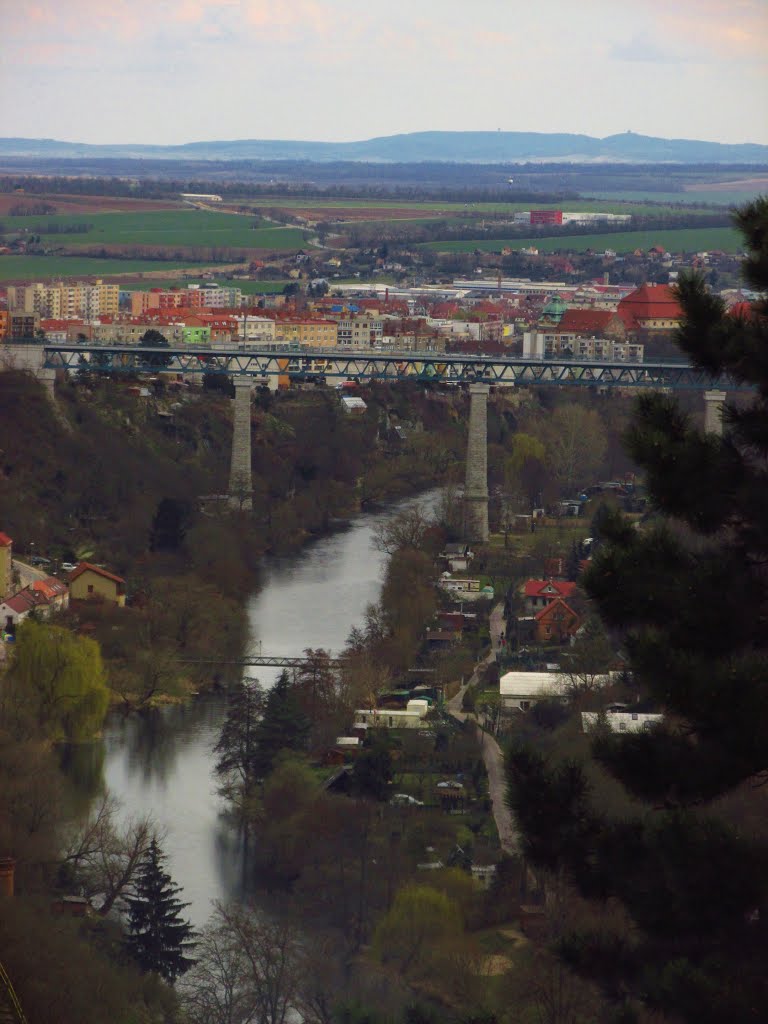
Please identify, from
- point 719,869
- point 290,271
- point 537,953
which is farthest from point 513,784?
point 290,271

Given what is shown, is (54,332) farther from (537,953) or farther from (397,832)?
(537,953)

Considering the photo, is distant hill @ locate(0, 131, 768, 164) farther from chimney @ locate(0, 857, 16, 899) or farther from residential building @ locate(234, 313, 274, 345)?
chimney @ locate(0, 857, 16, 899)


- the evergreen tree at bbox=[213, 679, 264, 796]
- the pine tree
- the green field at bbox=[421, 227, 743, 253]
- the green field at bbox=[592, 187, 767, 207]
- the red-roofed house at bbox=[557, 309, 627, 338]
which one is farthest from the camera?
the green field at bbox=[592, 187, 767, 207]

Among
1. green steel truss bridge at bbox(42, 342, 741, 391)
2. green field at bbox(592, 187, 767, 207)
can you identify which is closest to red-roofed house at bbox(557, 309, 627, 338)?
green steel truss bridge at bbox(42, 342, 741, 391)

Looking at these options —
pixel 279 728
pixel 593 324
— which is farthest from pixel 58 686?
pixel 593 324

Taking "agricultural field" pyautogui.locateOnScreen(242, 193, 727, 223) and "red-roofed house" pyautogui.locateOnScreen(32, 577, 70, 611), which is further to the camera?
"agricultural field" pyautogui.locateOnScreen(242, 193, 727, 223)

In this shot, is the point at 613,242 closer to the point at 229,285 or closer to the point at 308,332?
the point at 229,285

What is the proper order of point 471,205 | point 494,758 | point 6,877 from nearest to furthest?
point 6,877 → point 494,758 → point 471,205
